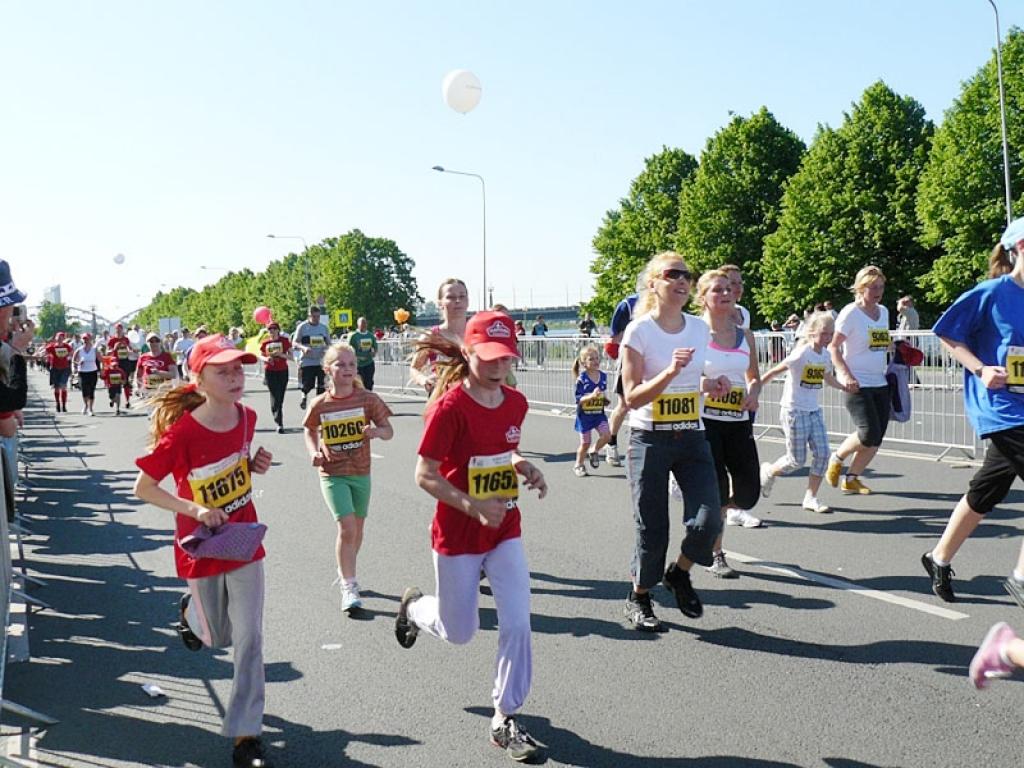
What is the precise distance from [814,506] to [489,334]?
227 inches

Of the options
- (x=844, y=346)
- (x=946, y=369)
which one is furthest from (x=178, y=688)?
(x=946, y=369)

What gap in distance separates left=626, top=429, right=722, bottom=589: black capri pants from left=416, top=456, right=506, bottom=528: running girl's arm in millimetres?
1563

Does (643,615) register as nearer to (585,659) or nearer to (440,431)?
(585,659)

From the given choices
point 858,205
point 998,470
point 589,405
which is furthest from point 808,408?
point 858,205

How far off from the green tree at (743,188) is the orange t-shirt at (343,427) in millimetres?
52162

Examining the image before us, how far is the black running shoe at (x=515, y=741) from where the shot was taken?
4145mm

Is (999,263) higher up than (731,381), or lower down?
higher up

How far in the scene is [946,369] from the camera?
12.8 meters

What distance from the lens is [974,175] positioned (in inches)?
1613

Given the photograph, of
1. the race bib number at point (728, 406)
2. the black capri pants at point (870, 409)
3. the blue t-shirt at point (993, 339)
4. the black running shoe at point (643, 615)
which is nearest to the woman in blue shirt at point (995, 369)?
the blue t-shirt at point (993, 339)

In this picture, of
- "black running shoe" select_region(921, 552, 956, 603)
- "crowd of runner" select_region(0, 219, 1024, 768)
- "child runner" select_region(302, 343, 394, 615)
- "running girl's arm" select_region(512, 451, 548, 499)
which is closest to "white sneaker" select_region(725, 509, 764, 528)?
"crowd of runner" select_region(0, 219, 1024, 768)

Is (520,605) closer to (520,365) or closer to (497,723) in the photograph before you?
(497,723)

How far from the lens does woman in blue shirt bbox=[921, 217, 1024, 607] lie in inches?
219

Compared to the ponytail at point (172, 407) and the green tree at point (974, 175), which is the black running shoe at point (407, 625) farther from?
the green tree at point (974, 175)
